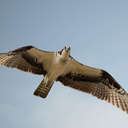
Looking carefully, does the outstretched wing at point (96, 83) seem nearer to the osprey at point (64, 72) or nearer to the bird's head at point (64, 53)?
the osprey at point (64, 72)

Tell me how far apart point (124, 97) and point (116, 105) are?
2.22ft

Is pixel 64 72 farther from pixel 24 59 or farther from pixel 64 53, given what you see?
pixel 24 59

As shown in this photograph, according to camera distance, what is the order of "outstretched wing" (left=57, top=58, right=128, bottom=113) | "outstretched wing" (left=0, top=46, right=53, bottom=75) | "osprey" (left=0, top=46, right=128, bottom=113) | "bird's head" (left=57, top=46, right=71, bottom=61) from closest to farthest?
"bird's head" (left=57, top=46, right=71, bottom=61), "osprey" (left=0, top=46, right=128, bottom=113), "outstretched wing" (left=0, top=46, right=53, bottom=75), "outstretched wing" (left=57, top=58, right=128, bottom=113)

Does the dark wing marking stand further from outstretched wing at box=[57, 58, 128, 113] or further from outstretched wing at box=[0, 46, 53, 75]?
outstretched wing at box=[57, 58, 128, 113]

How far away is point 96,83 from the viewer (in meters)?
16.5

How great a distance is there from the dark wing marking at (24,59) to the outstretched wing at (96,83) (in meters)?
1.30

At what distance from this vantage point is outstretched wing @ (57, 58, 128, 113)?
52.5ft

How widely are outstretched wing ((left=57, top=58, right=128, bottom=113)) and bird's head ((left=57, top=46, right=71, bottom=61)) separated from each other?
96cm

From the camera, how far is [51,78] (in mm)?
15516

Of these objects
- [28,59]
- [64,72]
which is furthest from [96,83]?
[28,59]

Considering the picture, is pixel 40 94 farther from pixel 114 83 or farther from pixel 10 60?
pixel 114 83

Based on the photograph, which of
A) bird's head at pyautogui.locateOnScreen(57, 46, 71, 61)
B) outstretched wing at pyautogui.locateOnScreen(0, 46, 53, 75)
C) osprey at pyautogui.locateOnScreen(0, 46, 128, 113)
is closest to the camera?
bird's head at pyautogui.locateOnScreen(57, 46, 71, 61)

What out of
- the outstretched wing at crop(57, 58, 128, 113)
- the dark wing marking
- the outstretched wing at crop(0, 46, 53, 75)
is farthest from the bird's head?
the dark wing marking

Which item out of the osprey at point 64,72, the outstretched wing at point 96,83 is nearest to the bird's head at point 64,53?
the osprey at point 64,72
